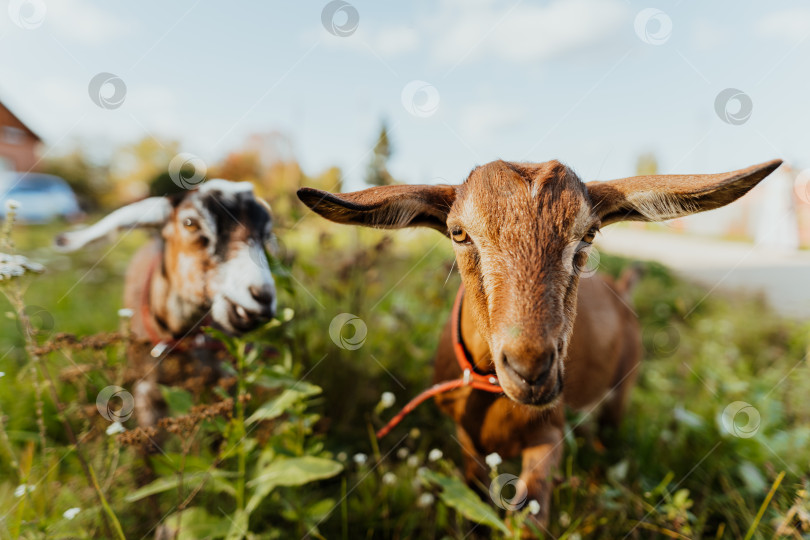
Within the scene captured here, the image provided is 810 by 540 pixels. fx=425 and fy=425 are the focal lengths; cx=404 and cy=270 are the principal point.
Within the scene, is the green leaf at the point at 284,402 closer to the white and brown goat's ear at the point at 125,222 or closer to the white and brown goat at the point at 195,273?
the white and brown goat at the point at 195,273

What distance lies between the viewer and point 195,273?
2381 millimetres

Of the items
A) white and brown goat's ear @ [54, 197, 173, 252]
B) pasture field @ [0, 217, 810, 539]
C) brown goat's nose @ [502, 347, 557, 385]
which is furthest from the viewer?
white and brown goat's ear @ [54, 197, 173, 252]

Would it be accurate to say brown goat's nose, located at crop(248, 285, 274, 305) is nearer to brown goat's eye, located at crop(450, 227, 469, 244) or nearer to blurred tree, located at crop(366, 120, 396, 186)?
brown goat's eye, located at crop(450, 227, 469, 244)

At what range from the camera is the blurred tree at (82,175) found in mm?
15711

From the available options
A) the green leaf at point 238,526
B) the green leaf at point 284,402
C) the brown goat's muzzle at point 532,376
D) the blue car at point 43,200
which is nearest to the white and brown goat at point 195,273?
the green leaf at point 284,402

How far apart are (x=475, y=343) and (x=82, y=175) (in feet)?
63.1

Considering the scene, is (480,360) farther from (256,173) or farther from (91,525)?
(256,173)

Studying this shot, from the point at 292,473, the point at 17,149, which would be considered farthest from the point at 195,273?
the point at 17,149

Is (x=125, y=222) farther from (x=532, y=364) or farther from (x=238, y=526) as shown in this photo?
(x=532, y=364)

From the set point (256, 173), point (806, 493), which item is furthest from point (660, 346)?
point (256, 173)

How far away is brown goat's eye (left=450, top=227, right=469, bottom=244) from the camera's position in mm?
1850

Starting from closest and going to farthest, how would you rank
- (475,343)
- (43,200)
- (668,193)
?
(668,193) < (475,343) < (43,200)

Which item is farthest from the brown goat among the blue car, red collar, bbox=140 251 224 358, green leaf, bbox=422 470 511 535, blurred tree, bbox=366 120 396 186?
the blue car

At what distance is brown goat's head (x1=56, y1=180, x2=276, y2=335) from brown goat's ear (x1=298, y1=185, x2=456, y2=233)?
2.20 feet
